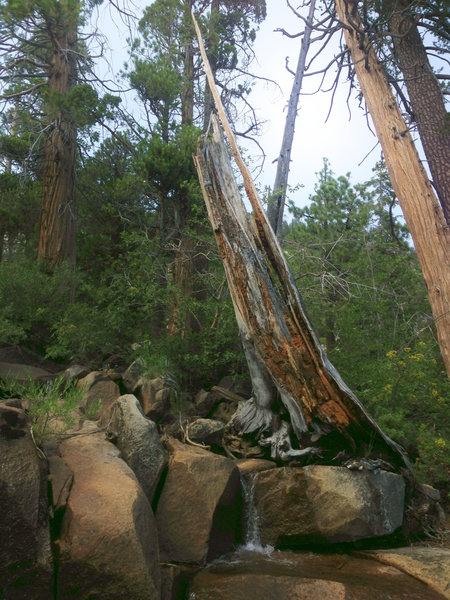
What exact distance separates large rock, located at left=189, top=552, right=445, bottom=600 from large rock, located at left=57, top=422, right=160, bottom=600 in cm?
63

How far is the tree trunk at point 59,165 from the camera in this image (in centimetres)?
1102

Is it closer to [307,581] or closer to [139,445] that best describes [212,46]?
[139,445]

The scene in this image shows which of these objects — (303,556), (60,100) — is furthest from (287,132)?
(303,556)

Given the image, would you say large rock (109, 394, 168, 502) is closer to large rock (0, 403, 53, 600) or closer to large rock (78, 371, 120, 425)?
large rock (0, 403, 53, 600)

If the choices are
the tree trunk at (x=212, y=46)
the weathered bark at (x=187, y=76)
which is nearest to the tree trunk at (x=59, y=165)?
the weathered bark at (x=187, y=76)

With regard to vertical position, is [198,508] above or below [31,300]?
below

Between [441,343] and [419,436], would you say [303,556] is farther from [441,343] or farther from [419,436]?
[441,343]

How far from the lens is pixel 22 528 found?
128 inches

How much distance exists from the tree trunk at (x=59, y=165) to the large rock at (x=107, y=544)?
Result: 7978mm

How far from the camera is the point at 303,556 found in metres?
4.46

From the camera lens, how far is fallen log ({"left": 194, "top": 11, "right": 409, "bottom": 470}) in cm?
527

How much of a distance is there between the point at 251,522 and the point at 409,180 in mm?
5117

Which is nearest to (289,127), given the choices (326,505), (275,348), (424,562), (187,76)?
(187,76)

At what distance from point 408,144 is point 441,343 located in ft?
9.81
